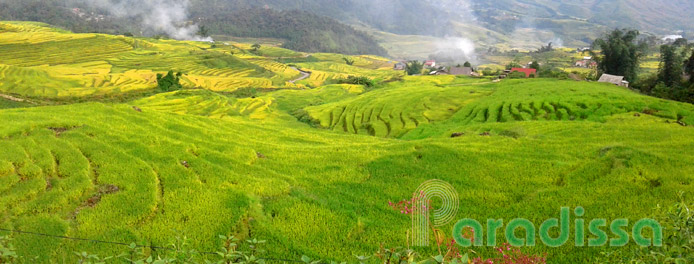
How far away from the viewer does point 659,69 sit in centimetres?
5744

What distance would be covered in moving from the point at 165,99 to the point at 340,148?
129 feet

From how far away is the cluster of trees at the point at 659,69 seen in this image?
41.4 meters

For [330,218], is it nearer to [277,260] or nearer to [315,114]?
[277,260]

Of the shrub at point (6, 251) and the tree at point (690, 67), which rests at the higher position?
the tree at point (690, 67)

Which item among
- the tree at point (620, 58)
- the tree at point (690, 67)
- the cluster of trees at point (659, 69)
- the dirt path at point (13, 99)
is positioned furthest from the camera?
the tree at point (620, 58)

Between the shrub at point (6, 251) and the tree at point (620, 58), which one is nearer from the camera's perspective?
the shrub at point (6, 251)

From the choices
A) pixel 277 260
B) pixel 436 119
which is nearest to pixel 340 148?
pixel 277 260

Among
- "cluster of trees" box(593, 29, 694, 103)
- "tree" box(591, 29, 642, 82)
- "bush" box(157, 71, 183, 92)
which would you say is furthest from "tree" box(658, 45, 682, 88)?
"bush" box(157, 71, 183, 92)

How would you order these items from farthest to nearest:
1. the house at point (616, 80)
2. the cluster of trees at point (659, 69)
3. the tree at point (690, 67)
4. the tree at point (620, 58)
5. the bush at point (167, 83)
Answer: the bush at point (167, 83) → the tree at point (620, 58) → the house at point (616, 80) → the tree at point (690, 67) → the cluster of trees at point (659, 69)

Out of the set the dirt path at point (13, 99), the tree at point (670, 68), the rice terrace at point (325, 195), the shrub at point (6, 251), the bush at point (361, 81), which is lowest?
the dirt path at point (13, 99)

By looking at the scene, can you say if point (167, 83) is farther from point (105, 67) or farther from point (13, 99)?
point (105, 67)

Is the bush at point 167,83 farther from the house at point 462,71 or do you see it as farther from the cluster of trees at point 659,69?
the cluster of trees at point 659,69

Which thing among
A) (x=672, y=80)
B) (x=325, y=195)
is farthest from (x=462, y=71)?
(x=325, y=195)

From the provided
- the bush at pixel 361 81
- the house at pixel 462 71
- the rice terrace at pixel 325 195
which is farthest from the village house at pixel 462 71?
the rice terrace at pixel 325 195
